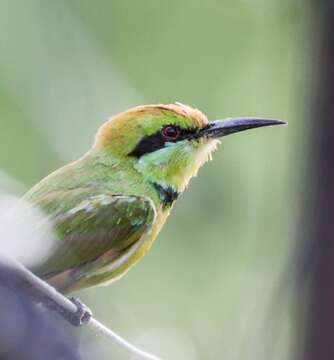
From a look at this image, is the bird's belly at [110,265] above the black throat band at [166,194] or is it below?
below

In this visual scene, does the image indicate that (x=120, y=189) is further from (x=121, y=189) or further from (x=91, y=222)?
(x=91, y=222)

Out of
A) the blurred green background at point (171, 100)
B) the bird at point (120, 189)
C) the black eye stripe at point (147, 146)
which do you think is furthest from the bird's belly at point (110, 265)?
the blurred green background at point (171, 100)

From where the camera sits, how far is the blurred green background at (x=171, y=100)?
11.1 ft

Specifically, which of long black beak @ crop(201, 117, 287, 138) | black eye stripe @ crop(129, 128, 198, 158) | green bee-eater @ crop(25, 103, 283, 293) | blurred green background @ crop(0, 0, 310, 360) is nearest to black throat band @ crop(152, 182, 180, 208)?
green bee-eater @ crop(25, 103, 283, 293)

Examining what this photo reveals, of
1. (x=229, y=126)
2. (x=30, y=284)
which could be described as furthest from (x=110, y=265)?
(x=30, y=284)

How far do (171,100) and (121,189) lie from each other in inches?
80.4

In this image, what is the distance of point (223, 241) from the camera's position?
412cm

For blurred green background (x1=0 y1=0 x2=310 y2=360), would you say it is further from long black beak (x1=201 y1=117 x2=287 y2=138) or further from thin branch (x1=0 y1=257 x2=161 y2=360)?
thin branch (x1=0 y1=257 x2=161 y2=360)

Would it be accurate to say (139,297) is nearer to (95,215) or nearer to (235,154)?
(235,154)

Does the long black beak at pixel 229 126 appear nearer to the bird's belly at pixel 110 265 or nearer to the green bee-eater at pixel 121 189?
the green bee-eater at pixel 121 189

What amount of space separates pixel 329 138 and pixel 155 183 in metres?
1.70

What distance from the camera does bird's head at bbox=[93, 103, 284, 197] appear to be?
2.33 metres

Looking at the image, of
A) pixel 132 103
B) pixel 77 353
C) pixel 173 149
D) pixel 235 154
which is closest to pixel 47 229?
pixel 173 149

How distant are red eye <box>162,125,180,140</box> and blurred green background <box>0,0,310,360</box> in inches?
25.7
